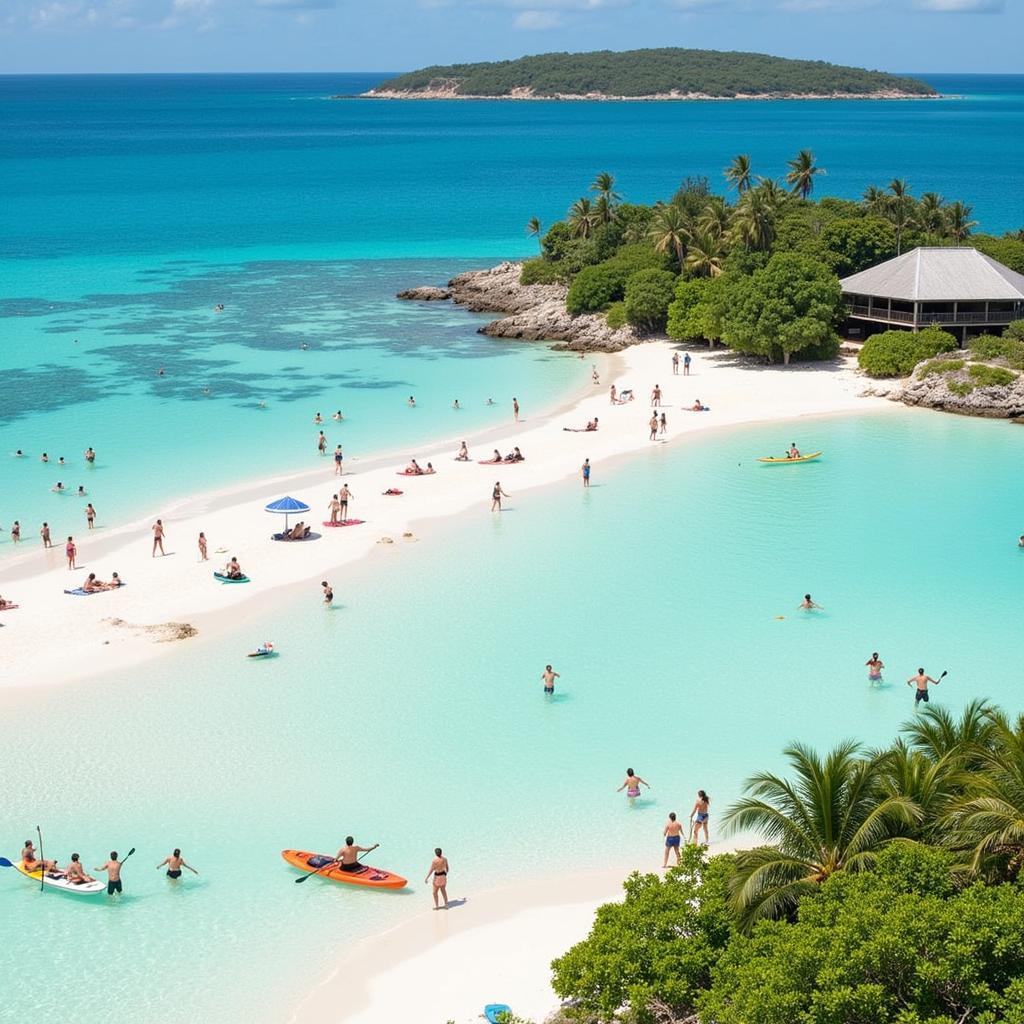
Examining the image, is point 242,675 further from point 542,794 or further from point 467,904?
point 467,904

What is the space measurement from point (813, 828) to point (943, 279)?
43380 mm

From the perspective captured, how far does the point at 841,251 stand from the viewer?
206 feet

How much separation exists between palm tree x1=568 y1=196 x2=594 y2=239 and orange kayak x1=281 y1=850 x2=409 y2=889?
5959 cm

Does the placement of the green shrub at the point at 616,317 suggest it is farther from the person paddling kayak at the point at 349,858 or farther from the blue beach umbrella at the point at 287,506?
the person paddling kayak at the point at 349,858

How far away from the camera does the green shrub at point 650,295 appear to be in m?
63.2

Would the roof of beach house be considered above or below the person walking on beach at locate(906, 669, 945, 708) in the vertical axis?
above

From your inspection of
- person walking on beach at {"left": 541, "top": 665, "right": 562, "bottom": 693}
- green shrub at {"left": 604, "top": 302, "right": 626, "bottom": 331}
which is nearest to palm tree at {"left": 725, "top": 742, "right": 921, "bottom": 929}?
person walking on beach at {"left": 541, "top": 665, "right": 562, "bottom": 693}

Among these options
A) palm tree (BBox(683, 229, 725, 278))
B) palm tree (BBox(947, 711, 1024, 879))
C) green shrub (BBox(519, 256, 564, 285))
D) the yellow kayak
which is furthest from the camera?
green shrub (BBox(519, 256, 564, 285))

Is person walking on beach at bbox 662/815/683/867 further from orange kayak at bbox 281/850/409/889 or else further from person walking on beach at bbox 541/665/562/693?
person walking on beach at bbox 541/665/562/693

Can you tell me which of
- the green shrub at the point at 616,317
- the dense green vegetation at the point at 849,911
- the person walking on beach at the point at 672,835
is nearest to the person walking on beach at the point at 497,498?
the person walking on beach at the point at 672,835

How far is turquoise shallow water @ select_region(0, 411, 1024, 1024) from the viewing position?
2025cm

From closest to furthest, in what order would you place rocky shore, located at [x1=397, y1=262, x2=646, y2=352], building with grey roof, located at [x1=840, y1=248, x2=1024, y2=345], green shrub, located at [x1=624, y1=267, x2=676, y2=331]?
building with grey roof, located at [x1=840, y1=248, x2=1024, y2=345] → green shrub, located at [x1=624, y1=267, x2=676, y2=331] → rocky shore, located at [x1=397, y1=262, x2=646, y2=352]

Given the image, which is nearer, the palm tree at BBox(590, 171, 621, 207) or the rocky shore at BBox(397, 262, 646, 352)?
the rocky shore at BBox(397, 262, 646, 352)

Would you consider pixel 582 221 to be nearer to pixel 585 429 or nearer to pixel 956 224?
pixel 956 224
